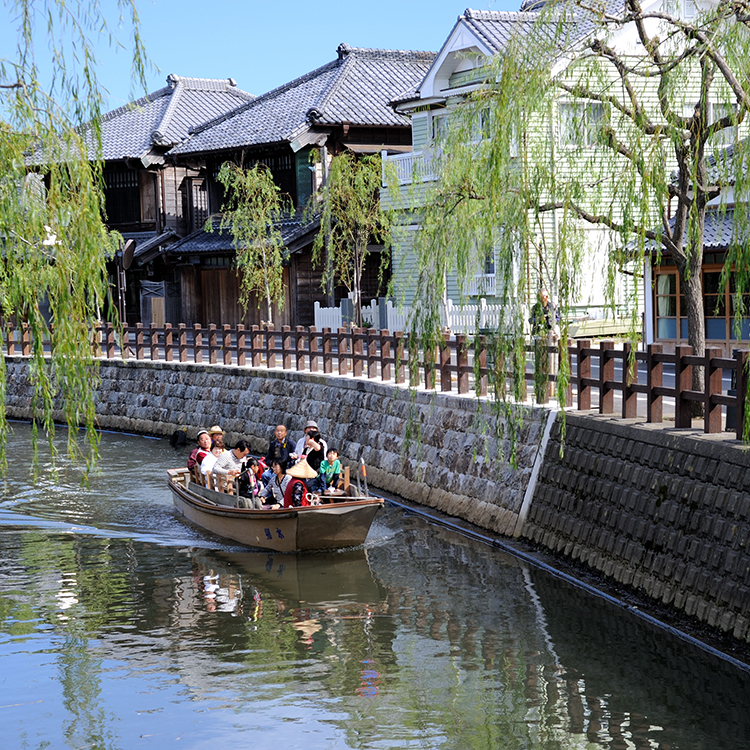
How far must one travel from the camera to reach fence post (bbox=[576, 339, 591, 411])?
13.8 m

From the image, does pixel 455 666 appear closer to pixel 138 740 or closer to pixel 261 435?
pixel 138 740

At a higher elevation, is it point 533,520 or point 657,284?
point 657,284

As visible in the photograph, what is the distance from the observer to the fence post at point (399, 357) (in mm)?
16092

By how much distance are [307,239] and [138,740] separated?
24.7 metres

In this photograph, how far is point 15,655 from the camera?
10.8 meters

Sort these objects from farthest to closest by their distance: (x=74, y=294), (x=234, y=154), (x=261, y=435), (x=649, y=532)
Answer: (x=234, y=154)
(x=261, y=435)
(x=649, y=532)
(x=74, y=294)

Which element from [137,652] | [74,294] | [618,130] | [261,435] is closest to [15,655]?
[137,652]

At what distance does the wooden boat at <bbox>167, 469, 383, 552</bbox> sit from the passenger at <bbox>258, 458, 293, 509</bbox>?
45 centimetres

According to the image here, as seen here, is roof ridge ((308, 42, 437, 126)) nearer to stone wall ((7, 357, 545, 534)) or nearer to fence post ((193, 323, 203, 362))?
fence post ((193, 323, 203, 362))

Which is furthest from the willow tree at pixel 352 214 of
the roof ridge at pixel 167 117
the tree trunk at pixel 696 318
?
the tree trunk at pixel 696 318

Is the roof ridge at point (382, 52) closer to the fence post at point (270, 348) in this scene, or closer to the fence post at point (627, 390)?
the fence post at point (270, 348)

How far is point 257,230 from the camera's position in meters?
32.0

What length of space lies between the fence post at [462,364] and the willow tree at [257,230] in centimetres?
1516

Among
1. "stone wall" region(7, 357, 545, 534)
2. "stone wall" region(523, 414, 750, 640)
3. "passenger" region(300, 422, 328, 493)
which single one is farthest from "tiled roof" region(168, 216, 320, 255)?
"stone wall" region(523, 414, 750, 640)
